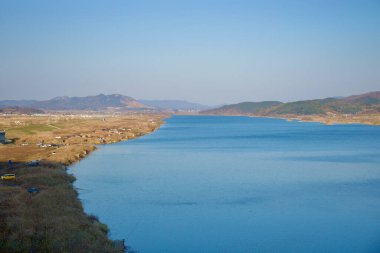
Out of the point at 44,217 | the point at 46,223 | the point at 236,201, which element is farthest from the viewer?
the point at 236,201

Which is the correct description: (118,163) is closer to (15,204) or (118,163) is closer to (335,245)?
(15,204)

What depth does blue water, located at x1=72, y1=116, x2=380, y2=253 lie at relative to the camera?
13609 millimetres

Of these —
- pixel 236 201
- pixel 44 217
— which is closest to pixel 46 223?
pixel 44 217

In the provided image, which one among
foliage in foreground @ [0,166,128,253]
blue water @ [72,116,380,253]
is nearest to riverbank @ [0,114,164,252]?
foliage in foreground @ [0,166,128,253]

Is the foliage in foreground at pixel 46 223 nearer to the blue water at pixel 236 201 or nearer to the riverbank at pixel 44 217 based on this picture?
the riverbank at pixel 44 217

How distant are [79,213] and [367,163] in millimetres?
22217

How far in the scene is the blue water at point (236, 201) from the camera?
13609mm

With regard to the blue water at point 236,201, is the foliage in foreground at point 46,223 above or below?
above

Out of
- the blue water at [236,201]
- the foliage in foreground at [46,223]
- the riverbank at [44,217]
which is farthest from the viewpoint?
the blue water at [236,201]

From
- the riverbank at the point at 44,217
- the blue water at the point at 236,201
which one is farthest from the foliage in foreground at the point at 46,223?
the blue water at the point at 236,201

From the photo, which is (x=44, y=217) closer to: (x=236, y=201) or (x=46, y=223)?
(x=46, y=223)

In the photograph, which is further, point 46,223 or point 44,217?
point 44,217

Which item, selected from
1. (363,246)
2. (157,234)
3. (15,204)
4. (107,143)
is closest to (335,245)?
(363,246)

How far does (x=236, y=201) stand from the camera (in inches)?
734
